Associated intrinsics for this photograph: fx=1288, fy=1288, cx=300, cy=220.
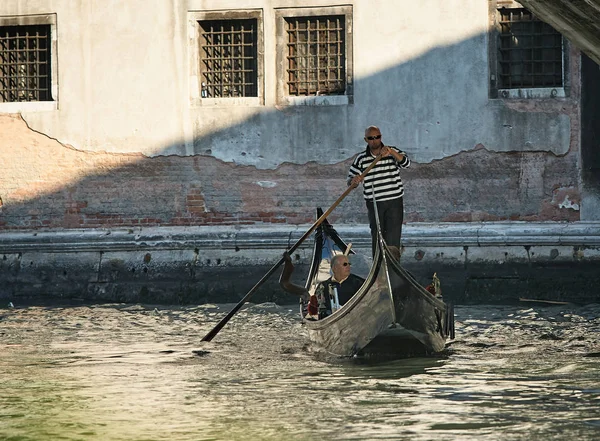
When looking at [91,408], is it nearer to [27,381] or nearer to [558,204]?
[27,381]

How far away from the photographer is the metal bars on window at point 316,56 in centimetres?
1225

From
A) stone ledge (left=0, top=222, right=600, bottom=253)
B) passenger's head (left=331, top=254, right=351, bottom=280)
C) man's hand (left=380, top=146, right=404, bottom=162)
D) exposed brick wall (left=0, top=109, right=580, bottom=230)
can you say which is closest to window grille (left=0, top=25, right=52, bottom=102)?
exposed brick wall (left=0, top=109, right=580, bottom=230)

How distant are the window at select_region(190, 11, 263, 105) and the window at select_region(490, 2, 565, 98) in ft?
7.60

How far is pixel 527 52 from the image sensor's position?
11.9 meters

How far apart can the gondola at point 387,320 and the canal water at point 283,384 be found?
0.12 metres

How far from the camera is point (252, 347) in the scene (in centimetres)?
902

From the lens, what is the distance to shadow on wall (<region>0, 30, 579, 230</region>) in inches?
466

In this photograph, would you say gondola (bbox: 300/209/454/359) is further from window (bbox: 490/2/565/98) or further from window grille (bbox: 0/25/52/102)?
window grille (bbox: 0/25/52/102)

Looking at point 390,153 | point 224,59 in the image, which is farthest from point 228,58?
point 390,153

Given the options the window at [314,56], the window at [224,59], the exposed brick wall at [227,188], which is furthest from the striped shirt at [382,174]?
the window at [224,59]

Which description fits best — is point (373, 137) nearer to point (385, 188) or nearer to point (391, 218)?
point (385, 188)

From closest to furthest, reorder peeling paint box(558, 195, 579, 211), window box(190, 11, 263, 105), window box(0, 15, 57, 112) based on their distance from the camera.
Answer: 1. peeling paint box(558, 195, 579, 211)
2. window box(190, 11, 263, 105)
3. window box(0, 15, 57, 112)

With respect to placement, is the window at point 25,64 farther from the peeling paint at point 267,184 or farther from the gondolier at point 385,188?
the gondolier at point 385,188

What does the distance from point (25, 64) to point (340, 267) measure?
5.54 m
